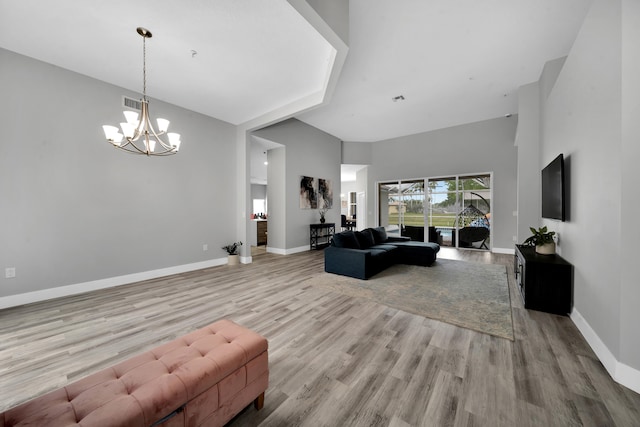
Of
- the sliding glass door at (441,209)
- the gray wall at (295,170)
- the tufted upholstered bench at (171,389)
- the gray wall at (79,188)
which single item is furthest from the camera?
the sliding glass door at (441,209)

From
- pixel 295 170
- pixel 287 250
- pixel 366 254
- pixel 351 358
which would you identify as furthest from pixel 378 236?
pixel 351 358

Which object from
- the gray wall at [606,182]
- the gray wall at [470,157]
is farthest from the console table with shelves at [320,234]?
the gray wall at [606,182]

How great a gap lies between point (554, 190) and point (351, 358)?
3353mm

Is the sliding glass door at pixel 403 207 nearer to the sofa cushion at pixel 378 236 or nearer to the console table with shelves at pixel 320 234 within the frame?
the console table with shelves at pixel 320 234

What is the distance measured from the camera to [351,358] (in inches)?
78.4

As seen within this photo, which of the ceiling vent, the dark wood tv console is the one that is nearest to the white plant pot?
the dark wood tv console

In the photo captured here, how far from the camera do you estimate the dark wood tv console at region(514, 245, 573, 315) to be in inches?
107

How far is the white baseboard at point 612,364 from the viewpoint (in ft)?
5.34

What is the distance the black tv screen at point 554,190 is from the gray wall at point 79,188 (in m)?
5.77

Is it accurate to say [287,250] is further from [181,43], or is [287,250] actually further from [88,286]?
[181,43]

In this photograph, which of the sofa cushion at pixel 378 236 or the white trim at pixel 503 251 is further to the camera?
the white trim at pixel 503 251

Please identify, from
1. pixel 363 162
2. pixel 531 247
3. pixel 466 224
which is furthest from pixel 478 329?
pixel 363 162

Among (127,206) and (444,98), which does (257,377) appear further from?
(444,98)

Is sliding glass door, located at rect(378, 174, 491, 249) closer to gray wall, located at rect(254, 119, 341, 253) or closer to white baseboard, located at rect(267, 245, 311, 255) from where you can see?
gray wall, located at rect(254, 119, 341, 253)
